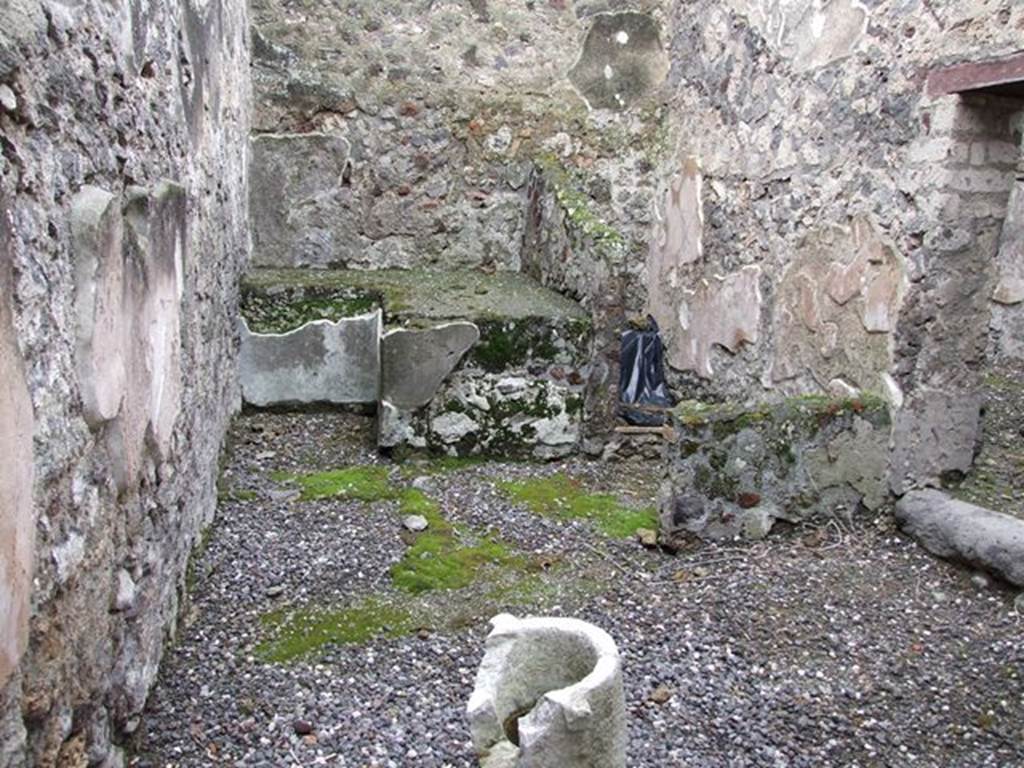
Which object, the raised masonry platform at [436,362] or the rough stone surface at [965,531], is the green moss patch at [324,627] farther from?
the rough stone surface at [965,531]

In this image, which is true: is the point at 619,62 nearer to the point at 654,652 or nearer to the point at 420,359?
the point at 420,359

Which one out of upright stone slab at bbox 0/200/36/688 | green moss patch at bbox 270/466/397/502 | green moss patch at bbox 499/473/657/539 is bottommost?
green moss patch at bbox 499/473/657/539

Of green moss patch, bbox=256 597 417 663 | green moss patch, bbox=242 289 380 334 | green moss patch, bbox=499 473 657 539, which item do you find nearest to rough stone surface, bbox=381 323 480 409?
green moss patch, bbox=499 473 657 539

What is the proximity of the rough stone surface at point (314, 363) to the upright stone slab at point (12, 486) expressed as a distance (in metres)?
3.15

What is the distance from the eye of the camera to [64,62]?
4.89 ft

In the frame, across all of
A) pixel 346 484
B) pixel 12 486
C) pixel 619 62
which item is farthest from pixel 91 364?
pixel 619 62

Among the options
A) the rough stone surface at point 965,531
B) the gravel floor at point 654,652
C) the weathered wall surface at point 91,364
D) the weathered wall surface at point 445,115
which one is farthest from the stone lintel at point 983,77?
the weathered wall surface at point 445,115

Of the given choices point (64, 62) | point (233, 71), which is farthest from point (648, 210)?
point (64, 62)

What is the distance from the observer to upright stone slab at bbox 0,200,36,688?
3.87 feet

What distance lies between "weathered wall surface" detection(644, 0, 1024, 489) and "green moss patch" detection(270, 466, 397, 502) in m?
1.91

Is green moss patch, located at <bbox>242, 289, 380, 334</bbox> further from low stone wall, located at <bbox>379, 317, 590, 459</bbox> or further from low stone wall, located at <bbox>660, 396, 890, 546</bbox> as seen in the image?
low stone wall, located at <bbox>660, 396, 890, 546</bbox>

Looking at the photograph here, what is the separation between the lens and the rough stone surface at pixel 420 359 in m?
3.95

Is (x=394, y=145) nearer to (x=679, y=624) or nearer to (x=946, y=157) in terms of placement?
(x=946, y=157)

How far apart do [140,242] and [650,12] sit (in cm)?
444
